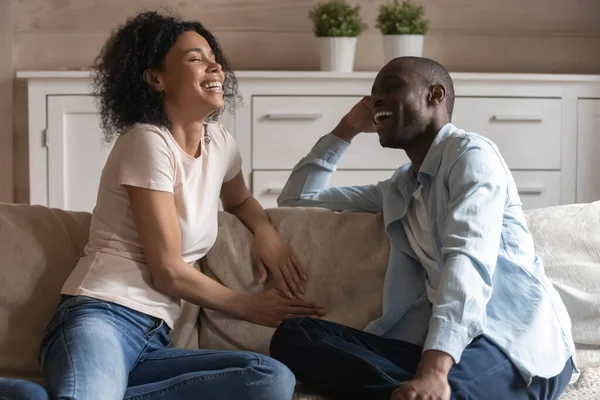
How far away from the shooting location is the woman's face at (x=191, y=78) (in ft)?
6.17

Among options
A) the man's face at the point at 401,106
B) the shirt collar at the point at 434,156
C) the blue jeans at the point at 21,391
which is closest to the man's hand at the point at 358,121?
the man's face at the point at 401,106

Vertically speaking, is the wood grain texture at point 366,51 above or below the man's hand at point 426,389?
above

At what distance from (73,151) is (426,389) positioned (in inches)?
83.5

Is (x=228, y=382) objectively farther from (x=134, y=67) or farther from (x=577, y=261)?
(x=577, y=261)

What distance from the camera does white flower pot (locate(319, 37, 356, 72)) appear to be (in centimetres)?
332

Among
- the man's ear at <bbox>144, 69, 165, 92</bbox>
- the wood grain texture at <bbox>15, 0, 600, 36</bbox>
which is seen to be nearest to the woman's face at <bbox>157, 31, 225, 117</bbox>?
the man's ear at <bbox>144, 69, 165, 92</bbox>

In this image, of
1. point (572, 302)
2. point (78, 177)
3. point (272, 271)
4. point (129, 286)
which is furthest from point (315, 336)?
point (78, 177)

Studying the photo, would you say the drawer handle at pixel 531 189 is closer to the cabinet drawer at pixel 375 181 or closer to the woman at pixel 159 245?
the cabinet drawer at pixel 375 181

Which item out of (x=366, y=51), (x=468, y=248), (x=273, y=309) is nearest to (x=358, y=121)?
(x=273, y=309)

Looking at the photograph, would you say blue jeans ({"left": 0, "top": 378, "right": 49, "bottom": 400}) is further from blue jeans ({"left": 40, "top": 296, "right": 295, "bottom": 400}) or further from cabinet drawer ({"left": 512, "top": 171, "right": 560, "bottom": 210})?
cabinet drawer ({"left": 512, "top": 171, "right": 560, "bottom": 210})

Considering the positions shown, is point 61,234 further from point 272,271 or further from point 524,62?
point 524,62

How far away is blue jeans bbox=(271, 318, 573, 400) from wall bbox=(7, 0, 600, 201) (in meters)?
2.07

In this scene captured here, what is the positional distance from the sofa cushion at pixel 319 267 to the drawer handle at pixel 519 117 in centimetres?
141

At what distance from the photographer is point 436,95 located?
1.83 meters
